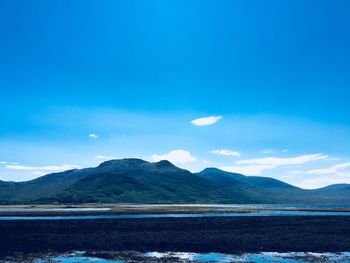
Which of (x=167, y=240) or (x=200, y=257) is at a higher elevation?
(x=167, y=240)

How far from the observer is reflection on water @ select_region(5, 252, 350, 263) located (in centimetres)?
3744

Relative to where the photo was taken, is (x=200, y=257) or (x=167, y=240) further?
(x=167, y=240)

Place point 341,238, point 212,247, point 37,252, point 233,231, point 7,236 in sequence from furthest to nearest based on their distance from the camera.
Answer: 1. point 233,231
2. point 7,236
3. point 341,238
4. point 212,247
5. point 37,252

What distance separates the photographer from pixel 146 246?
47.5m

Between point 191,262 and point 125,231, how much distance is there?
2998cm

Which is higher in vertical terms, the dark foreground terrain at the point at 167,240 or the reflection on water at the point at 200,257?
the dark foreground terrain at the point at 167,240

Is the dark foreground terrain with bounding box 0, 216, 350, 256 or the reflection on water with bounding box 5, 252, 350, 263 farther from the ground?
the dark foreground terrain with bounding box 0, 216, 350, 256

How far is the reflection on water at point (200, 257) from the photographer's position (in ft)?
123

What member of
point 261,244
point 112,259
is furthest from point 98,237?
point 261,244

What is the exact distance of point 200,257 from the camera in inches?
1564

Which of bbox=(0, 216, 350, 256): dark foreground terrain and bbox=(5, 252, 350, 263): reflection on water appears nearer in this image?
bbox=(5, 252, 350, 263): reflection on water

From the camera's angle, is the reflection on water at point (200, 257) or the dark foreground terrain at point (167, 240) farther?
the dark foreground terrain at point (167, 240)

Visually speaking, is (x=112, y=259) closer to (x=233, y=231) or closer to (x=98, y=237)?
(x=98, y=237)

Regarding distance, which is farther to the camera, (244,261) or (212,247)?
(212,247)
